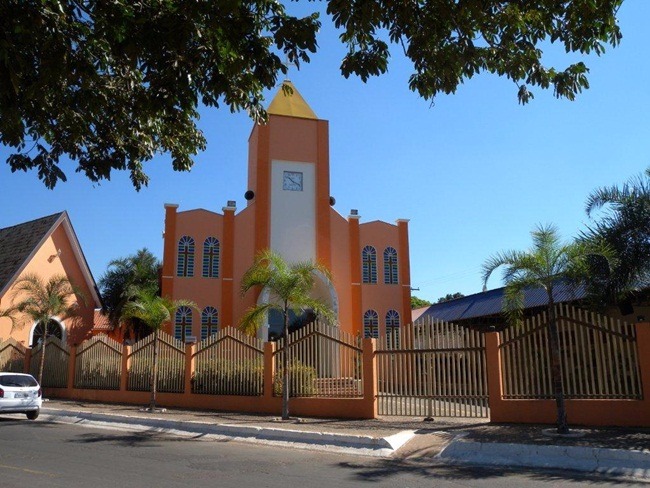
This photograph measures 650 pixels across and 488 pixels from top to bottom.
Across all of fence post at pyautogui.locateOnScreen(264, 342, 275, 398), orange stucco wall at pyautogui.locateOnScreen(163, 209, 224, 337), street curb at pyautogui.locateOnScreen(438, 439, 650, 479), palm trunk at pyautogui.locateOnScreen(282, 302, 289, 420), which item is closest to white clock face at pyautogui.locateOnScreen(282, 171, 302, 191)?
orange stucco wall at pyautogui.locateOnScreen(163, 209, 224, 337)

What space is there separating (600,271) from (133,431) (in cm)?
1062

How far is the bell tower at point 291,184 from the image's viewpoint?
26.4 meters

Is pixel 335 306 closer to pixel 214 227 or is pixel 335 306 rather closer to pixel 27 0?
pixel 214 227

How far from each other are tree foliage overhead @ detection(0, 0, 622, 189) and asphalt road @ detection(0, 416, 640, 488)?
415 centimetres

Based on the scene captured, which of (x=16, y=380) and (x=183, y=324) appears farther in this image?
(x=183, y=324)

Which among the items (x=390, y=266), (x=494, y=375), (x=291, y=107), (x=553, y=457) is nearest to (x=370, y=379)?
(x=494, y=375)

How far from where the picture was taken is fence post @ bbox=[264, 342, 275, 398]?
16.0m

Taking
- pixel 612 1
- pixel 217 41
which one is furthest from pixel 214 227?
pixel 612 1

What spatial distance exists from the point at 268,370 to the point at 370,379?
313cm

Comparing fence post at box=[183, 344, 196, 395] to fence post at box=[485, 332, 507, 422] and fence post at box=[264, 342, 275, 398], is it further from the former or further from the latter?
fence post at box=[485, 332, 507, 422]

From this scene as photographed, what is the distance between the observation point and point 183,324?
81.4 ft

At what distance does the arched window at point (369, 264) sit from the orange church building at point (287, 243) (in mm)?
44

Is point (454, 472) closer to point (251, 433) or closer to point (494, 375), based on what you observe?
point (494, 375)

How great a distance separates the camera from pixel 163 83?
305 inches
